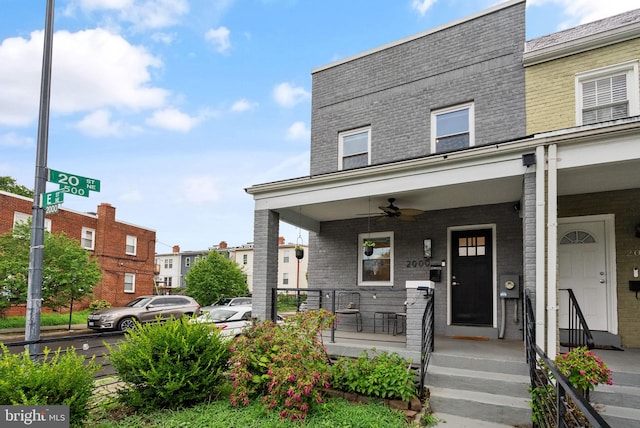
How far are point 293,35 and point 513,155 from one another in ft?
24.6

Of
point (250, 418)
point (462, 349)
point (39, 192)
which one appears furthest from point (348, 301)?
point (39, 192)

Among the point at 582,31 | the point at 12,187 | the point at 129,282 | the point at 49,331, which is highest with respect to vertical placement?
the point at 582,31

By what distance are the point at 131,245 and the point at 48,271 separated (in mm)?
11152

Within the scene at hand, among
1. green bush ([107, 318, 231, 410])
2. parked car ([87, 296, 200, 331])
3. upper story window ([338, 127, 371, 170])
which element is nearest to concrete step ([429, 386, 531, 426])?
green bush ([107, 318, 231, 410])

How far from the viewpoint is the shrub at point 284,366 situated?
4.70 metres

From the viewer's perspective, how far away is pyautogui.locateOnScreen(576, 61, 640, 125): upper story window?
7586 millimetres

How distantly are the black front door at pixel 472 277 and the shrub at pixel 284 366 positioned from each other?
3953mm

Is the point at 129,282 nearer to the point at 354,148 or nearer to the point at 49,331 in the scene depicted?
the point at 49,331

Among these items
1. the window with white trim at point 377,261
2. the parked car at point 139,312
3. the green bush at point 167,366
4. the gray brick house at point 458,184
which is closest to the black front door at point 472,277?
the gray brick house at point 458,184

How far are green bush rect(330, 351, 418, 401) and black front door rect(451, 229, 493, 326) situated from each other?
3298 millimetres

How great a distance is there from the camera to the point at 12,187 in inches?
1168

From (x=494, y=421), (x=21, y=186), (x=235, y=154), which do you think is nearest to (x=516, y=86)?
(x=494, y=421)

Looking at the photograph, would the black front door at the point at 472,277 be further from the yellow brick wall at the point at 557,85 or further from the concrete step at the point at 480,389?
the concrete step at the point at 480,389

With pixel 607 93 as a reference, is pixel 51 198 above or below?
below
